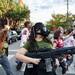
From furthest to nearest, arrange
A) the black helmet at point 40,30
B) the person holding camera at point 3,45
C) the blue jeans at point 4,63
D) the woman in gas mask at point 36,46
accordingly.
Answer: the blue jeans at point 4,63 → the person holding camera at point 3,45 → the black helmet at point 40,30 → the woman in gas mask at point 36,46

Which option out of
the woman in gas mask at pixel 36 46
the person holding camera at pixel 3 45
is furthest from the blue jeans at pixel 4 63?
the woman in gas mask at pixel 36 46

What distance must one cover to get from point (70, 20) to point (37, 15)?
2785 cm

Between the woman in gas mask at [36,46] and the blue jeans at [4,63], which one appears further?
the blue jeans at [4,63]

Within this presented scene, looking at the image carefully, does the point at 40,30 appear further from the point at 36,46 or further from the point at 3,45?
the point at 3,45

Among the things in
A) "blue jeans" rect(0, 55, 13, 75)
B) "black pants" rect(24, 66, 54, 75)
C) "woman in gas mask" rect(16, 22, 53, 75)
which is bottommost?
"blue jeans" rect(0, 55, 13, 75)

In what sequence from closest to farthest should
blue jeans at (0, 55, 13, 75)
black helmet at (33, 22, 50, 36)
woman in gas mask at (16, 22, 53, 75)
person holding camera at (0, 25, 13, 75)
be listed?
woman in gas mask at (16, 22, 53, 75) → black helmet at (33, 22, 50, 36) → person holding camera at (0, 25, 13, 75) → blue jeans at (0, 55, 13, 75)

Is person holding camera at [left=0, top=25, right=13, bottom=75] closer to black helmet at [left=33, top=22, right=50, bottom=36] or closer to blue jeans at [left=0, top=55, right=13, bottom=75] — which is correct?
blue jeans at [left=0, top=55, right=13, bottom=75]

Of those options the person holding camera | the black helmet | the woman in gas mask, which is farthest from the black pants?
the person holding camera

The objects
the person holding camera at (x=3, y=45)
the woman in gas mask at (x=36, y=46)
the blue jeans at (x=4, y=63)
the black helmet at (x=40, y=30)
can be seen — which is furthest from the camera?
the blue jeans at (x=4, y=63)

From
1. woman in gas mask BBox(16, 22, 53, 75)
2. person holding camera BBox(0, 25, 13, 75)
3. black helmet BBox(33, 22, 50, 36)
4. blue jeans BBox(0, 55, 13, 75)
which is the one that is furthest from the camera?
blue jeans BBox(0, 55, 13, 75)

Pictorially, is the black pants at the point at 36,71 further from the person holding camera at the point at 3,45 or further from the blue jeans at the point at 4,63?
the blue jeans at the point at 4,63

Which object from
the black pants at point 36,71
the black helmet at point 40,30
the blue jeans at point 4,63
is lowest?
the blue jeans at point 4,63

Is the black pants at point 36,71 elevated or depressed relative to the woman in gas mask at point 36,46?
depressed

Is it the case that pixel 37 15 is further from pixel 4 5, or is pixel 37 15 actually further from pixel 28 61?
pixel 28 61
